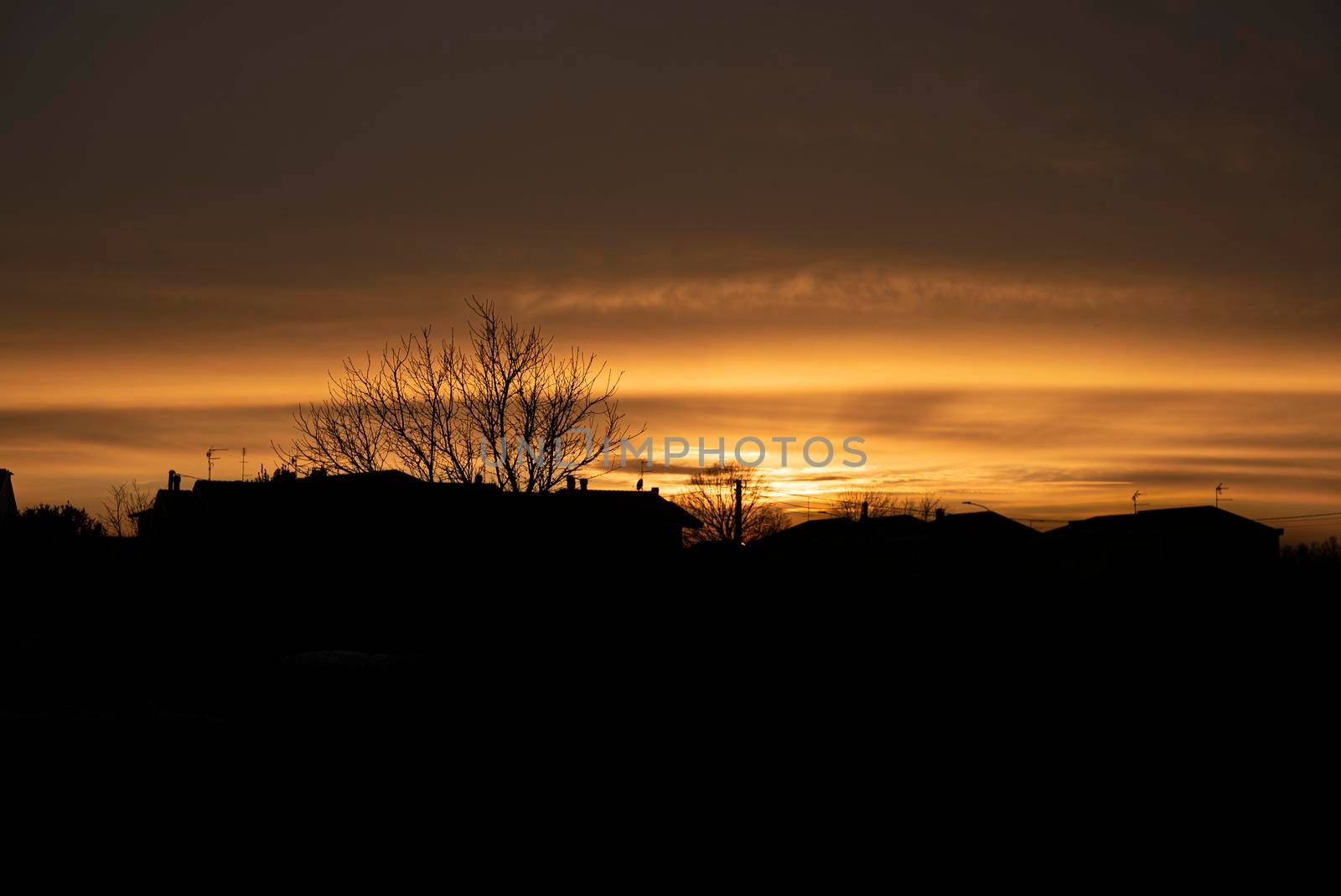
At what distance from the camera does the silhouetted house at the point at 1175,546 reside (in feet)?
185

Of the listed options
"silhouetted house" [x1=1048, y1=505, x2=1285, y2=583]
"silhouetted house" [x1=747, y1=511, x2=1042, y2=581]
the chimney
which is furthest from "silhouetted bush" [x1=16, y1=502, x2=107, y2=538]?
"silhouetted house" [x1=1048, y1=505, x2=1285, y2=583]

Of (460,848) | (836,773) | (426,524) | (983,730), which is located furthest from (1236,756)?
(426,524)

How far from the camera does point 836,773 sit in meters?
11.3

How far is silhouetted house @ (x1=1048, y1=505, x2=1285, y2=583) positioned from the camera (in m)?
56.2

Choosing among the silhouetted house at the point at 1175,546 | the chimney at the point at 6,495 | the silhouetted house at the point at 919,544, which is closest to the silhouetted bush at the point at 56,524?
the chimney at the point at 6,495

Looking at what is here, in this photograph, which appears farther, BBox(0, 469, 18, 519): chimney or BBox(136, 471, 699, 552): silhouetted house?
BBox(0, 469, 18, 519): chimney

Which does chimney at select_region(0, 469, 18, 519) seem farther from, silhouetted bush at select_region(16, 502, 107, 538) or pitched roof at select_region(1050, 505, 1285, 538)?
pitched roof at select_region(1050, 505, 1285, 538)

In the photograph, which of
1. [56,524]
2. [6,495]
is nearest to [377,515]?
[56,524]

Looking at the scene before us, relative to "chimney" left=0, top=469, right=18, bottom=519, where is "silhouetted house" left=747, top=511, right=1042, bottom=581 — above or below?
below

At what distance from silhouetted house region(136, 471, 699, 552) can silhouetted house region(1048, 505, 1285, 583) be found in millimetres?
35900

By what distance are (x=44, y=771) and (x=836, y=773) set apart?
25.4 ft

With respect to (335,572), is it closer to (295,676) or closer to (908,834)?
(295,676)

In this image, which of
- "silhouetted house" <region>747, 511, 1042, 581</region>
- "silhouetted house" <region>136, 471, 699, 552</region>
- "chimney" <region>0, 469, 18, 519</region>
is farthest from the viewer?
"chimney" <region>0, 469, 18, 519</region>

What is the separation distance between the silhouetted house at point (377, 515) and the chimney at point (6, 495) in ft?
125
